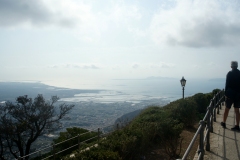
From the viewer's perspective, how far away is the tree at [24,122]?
20906 millimetres

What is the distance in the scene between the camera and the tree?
20.9m

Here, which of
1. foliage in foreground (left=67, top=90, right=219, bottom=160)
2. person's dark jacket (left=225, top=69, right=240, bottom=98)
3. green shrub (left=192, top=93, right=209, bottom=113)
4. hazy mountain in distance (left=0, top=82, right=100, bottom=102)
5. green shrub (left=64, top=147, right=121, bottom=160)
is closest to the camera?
green shrub (left=64, top=147, right=121, bottom=160)

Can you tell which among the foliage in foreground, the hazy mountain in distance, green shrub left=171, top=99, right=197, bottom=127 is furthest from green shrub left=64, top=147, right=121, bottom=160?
the hazy mountain in distance

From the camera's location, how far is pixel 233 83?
661 cm

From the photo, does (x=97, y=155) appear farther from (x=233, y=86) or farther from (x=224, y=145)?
(x=233, y=86)

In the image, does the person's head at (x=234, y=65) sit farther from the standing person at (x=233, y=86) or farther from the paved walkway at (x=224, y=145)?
the paved walkway at (x=224, y=145)

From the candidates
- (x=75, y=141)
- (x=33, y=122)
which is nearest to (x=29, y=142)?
(x=33, y=122)

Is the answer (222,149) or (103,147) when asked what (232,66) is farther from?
(103,147)

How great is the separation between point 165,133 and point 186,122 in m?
4.19

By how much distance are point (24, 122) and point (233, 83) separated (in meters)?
19.3

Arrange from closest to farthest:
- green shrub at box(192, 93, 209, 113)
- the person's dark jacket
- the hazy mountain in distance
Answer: the person's dark jacket < green shrub at box(192, 93, 209, 113) < the hazy mountain in distance

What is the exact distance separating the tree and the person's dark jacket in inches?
748

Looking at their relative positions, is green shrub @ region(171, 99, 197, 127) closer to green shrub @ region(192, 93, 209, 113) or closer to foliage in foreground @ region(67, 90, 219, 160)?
foliage in foreground @ region(67, 90, 219, 160)

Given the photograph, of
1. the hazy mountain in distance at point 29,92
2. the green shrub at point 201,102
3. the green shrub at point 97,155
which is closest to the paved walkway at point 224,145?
the green shrub at point 97,155
